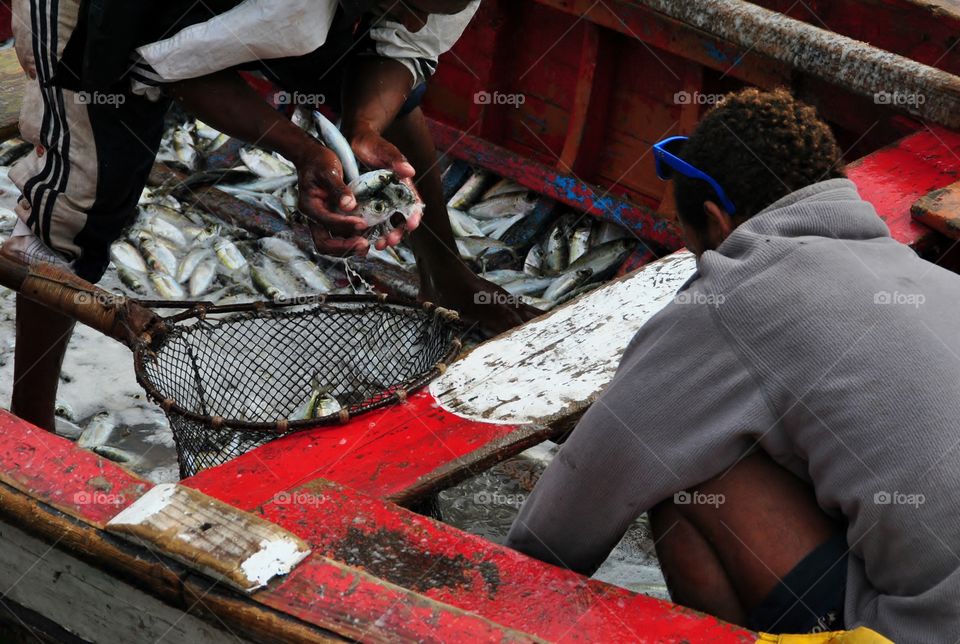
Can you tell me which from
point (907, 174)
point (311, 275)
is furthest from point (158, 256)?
point (907, 174)

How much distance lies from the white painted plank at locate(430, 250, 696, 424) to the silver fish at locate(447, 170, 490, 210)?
2506 millimetres

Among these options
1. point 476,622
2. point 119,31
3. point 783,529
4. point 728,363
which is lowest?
point 476,622

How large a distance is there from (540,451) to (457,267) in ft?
2.69

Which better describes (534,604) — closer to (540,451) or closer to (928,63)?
(540,451)

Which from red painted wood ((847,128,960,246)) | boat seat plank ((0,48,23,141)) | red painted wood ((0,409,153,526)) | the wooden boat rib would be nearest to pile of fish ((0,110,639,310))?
boat seat plank ((0,48,23,141))

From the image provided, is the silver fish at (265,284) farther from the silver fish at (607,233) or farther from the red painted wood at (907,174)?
the red painted wood at (907,174)

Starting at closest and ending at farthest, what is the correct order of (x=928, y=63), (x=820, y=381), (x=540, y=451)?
1. (x=820, y=381)
2. (x=540, y=451)
3. (x=928, y=63)

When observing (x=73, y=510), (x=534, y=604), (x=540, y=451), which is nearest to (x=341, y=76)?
(x=540, y=451)

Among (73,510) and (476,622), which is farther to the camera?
(73,510)

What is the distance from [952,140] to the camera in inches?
154

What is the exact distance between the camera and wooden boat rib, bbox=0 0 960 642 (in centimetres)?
204

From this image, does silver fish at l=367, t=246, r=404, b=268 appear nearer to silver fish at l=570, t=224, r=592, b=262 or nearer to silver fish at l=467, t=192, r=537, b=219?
silver fish at l=467, t=192, r=537, b=219

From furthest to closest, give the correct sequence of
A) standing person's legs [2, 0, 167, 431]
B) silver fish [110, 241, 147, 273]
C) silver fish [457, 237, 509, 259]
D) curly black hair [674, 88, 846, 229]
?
silver fish [457, 237, 509, 259]
silver fish [110, 241, 147, 273]
standing person's legs [2, 0, 167, 431]
curly black hair [674, 88, 846, 229]

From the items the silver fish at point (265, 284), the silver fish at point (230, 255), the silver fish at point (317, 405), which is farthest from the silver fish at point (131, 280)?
the silver fish at point (317, 405)
